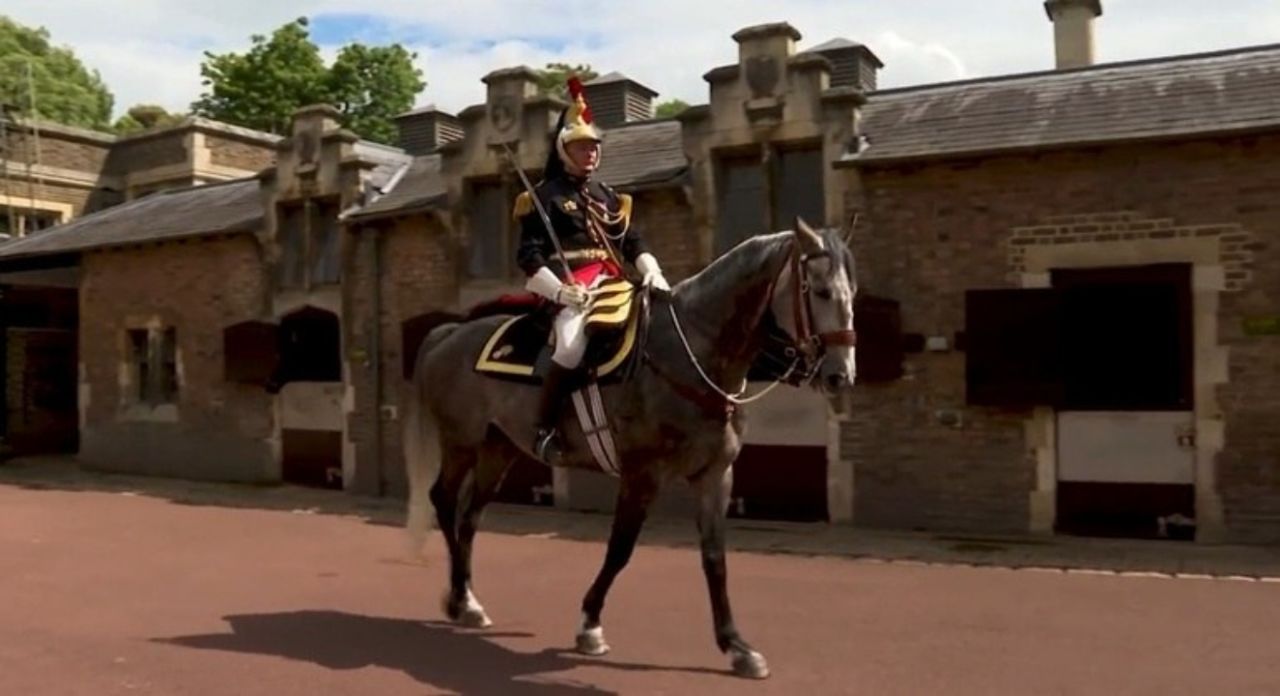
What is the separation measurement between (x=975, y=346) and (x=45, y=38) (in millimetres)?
47432

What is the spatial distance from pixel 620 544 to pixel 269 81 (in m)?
37.9

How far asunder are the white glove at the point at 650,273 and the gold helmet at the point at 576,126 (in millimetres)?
754

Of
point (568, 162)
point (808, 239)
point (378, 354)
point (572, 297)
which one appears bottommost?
point (378, 354)

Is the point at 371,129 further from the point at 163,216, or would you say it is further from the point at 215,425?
the point at 215,425

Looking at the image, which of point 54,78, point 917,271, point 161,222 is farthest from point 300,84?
point 917,271

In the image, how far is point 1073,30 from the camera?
48.3 ft

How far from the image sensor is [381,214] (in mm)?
16000

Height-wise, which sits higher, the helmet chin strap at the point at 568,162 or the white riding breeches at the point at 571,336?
A: the helmet chin strap at the point at 568,162

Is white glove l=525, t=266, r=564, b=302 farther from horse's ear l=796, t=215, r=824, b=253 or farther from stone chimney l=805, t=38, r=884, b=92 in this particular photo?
stone chimney l=805, t=38, r=884, b=92

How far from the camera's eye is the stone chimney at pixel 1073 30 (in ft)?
48.2

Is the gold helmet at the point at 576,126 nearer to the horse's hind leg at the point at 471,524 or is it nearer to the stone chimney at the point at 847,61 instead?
the horse's hind leg at the point at 471,524

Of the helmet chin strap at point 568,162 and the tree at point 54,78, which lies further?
the tree at point 54,78

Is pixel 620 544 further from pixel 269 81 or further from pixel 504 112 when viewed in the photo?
pixel 269 81

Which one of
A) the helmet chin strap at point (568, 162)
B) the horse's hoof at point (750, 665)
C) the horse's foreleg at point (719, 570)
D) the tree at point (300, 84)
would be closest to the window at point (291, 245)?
the helmet chin strap at point (568, 162)
